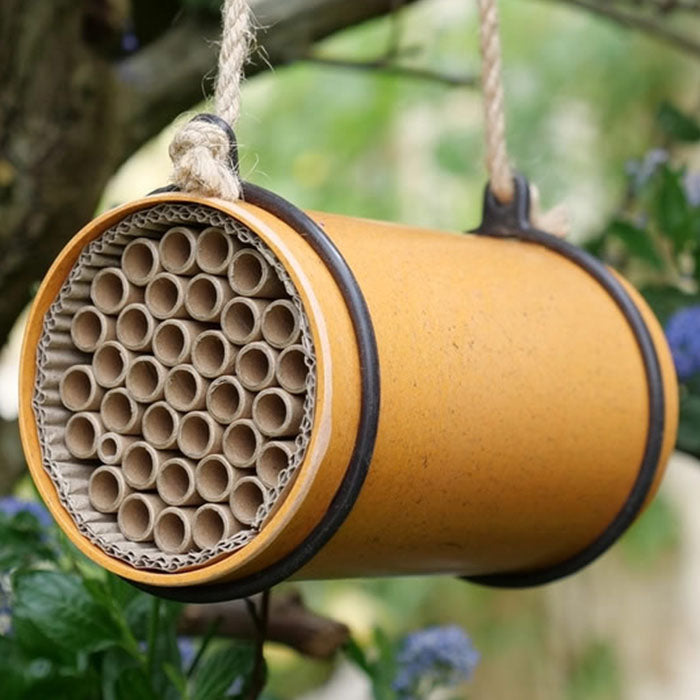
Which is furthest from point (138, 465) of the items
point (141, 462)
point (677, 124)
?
point (677, 124)

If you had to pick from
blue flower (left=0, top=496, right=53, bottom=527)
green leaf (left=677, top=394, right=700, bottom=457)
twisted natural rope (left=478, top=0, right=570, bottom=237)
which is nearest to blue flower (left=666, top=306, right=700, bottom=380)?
green leaf (left=677, top=394, right=700, bottom=457)

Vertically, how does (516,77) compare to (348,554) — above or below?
above

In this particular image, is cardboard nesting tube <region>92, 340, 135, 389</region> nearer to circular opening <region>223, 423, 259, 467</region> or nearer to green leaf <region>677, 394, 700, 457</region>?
circular opening <region>223, 423, 259, 467</region>

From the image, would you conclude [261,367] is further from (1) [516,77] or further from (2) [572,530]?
(1) [516,77]

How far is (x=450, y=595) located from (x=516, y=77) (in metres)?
1.23

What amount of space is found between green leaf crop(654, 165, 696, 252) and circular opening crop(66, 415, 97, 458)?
2.20ft

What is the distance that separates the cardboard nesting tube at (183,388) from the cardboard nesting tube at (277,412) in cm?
4

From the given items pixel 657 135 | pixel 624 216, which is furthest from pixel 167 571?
pixel 657 135

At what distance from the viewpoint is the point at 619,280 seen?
0.88m

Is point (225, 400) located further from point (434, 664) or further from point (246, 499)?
point (434, 664)

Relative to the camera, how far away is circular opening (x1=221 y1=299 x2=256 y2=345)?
666 mm

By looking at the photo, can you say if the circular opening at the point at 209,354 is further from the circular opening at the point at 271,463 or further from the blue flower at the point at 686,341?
the blue flower at the point at 686,341

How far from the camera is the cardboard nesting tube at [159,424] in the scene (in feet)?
2.24

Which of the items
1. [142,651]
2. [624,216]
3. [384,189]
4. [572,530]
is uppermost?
[384,189]
